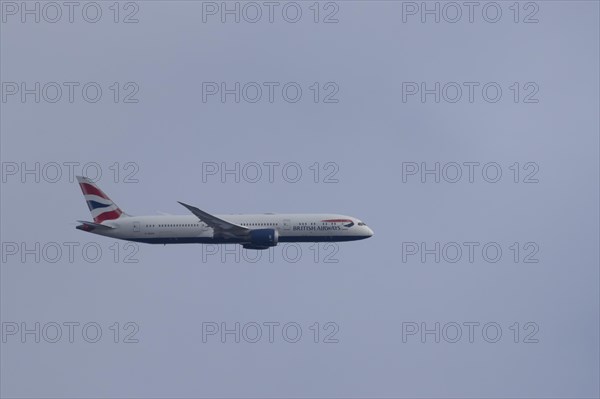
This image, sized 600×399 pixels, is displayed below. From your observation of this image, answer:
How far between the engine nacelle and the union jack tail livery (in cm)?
1540

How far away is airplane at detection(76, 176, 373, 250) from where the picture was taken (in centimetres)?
11638

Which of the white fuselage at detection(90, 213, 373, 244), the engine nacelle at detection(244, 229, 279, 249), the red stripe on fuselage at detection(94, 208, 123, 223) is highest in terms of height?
the red stripe on fuselage at detection(94, 208, 123, 223)

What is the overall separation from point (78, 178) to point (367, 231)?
3074cm

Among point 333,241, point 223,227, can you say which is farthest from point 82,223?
point 333,241

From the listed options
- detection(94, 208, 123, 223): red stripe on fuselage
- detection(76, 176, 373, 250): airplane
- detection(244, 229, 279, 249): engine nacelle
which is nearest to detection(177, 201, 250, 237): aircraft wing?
detection(76, 176, 373, 250): airplane

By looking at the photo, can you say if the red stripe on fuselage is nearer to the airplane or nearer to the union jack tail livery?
the union jack tail livery

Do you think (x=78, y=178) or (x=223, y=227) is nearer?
(x=223, y=227)

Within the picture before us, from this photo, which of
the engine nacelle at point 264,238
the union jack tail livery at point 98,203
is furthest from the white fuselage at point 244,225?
the union jack tail livery at point 98,203

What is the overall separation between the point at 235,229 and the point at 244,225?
147 centimetres

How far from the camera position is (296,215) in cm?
11794

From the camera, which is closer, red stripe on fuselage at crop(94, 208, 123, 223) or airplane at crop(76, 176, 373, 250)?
airplane at crop(76, 176, 373, 250)

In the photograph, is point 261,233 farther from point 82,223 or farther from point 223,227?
point 82,223

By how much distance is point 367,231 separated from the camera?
11912cm

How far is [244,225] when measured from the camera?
118125 millimetres
